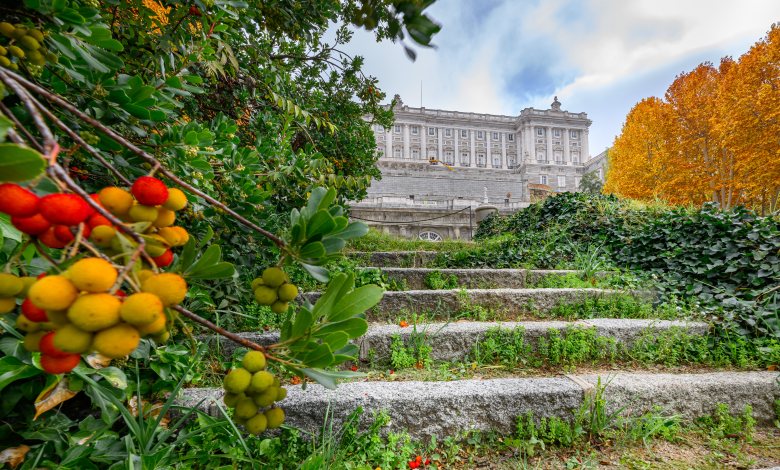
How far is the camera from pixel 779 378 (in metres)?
2.08

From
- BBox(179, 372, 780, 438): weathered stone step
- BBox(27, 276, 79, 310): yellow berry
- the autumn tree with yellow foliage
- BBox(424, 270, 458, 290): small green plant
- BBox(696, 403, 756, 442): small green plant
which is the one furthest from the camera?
the autumn tree with yellow foliage

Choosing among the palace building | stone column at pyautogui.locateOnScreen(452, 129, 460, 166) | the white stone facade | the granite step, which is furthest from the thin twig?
stone column at pyautogui.locateOnScreen(452, 129, 460, 166)

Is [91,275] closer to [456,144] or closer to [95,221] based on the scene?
[95,221]

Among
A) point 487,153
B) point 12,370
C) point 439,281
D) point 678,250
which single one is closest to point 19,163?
point 12,370

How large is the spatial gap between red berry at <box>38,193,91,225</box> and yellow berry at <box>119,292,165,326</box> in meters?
0.10

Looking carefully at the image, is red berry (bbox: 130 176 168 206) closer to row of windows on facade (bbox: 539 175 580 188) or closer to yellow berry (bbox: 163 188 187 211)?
yellow berry (bbox: 163 188 187 211)

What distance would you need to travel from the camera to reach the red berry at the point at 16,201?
0.30 meters

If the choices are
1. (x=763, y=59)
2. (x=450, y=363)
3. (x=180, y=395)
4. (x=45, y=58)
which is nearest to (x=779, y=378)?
(x=450, y=363)

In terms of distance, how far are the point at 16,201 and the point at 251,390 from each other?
1.06 feet

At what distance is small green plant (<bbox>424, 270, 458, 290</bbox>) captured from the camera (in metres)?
3.58

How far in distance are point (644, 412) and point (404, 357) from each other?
1375mm

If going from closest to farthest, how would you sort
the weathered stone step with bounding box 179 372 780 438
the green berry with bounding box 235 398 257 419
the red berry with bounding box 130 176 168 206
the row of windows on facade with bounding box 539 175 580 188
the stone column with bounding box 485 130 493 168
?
1. the red berry with bounding box 130 176 168 206
2. the green berry with bounding box 235 398 257 419
3. the weathered stone step with bounding box 179 372 780 438
4. the row of windows on facade with bounding box 539 175 580 188
5. the stone column with bounding box 485 130 493 168

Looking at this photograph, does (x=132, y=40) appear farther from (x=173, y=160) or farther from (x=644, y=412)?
(x=644, y=412)

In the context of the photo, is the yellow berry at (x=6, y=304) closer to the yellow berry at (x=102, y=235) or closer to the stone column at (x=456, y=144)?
the yellow berry at (x=102, y=235)
